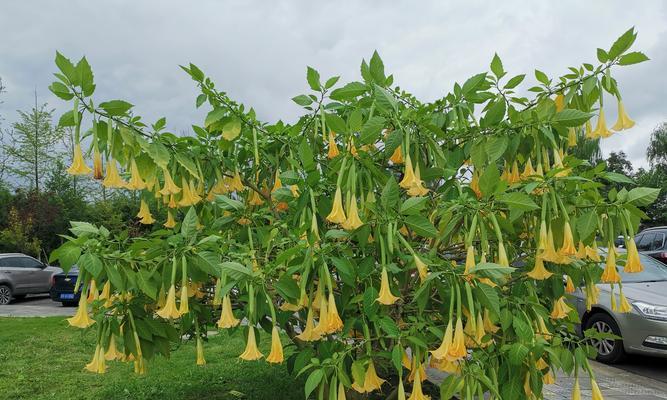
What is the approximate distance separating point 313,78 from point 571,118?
121 centimetres

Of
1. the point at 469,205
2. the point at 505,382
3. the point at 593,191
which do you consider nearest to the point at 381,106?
the point at 469,205

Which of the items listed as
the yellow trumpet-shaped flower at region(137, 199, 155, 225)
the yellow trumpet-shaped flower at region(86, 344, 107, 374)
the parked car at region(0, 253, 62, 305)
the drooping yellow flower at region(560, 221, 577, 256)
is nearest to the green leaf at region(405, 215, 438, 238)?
the drooping yellow flower at region(560, 221, 577, 256)

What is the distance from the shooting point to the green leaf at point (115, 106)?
2094mm

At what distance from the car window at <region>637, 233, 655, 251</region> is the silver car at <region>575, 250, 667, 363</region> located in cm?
597

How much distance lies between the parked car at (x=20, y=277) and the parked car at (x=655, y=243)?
50.8 ft

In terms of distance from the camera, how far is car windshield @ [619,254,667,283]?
23.4ft

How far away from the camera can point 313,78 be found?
2662mm

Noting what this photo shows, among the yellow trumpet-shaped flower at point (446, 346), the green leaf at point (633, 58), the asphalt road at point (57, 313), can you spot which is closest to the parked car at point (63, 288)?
the asphalt road at point (57, 313)

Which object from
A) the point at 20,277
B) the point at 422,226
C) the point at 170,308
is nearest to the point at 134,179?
the point at 170,308

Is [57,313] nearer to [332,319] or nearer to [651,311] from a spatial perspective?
[651,311]

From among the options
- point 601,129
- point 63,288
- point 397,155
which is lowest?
point 63,288

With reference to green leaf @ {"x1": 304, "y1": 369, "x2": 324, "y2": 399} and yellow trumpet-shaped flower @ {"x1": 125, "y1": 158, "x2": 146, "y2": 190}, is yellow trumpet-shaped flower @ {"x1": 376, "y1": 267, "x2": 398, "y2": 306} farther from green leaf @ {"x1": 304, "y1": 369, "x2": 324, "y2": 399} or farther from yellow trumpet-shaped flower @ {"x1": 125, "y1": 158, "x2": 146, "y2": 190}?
yellow trumpet-shaped flower @ {"x1": 125, "y1": 158, "x2": 146, "y2": 190}

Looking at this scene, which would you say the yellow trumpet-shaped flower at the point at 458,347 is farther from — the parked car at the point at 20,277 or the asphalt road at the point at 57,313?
the parked car at the point at 20,277

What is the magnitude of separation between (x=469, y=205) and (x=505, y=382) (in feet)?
2.79
